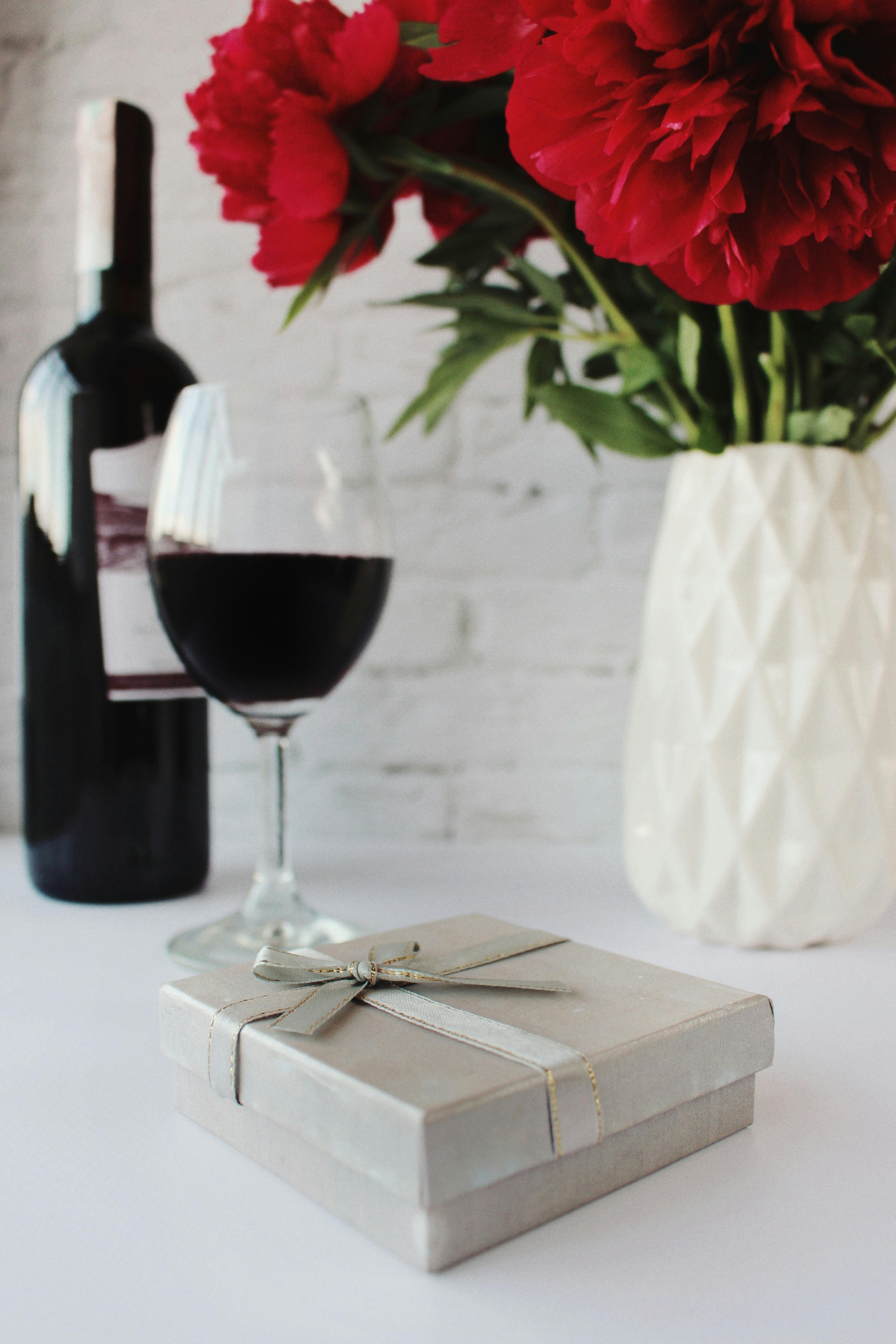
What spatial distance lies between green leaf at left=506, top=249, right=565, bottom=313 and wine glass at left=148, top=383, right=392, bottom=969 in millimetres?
106

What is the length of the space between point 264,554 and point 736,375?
0.77 ft

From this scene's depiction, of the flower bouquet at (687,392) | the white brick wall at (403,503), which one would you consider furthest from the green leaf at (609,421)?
the white brick wall at (403,503)

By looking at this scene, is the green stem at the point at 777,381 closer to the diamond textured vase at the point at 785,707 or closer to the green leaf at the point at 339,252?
the diamond textured vase at the point at 785,707

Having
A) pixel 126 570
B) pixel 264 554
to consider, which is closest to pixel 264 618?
pixel 264 554

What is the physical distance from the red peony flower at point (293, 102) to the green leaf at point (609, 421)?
14cm

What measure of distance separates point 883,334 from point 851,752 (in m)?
0.20

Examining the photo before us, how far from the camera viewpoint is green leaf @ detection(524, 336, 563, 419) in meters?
0.56

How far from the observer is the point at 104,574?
0.57 meters

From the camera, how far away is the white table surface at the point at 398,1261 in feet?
0.70

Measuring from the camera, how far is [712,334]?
1.59 ft

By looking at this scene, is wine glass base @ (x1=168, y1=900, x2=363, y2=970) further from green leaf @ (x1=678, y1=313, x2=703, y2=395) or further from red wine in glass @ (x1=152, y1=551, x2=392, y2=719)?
green leaf @ (x1=678, y1=313, x2=703, y2=395)

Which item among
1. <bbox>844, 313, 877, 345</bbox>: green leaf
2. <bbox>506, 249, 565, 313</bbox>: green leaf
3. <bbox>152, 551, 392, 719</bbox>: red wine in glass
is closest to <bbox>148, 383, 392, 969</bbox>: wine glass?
<bbox>152, 551, 392, 719</bbox>: red wine in glass

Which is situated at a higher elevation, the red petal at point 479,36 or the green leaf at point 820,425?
the red petal at point 479,36

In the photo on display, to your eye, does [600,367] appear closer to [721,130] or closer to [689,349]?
[689,349]
